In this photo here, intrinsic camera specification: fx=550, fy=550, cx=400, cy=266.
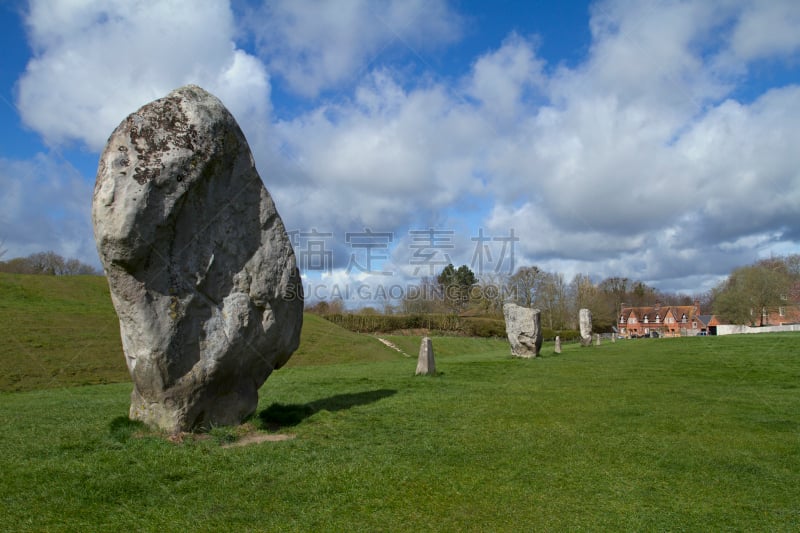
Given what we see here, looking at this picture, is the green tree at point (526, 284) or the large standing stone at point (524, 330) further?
the green tree at point (526, 284)

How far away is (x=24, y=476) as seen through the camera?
19.7ft

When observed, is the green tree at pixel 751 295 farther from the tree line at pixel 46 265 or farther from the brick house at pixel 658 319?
the tree line at pixel 46 265

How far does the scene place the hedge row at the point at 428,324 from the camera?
165ft

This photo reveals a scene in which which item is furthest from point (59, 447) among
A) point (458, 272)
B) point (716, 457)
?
point (458, 272)

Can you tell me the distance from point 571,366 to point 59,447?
17621mm

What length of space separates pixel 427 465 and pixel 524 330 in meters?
20.7

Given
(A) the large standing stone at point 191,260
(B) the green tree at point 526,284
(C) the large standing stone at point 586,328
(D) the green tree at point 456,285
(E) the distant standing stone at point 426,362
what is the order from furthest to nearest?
(D) the green tree at point 456,285 → (B) the green tree at point 526,284 → (C) the large standing stone at point 586,328 → (E) the distant standing stone at point 426,362 → (A) the large standing stone at point 191,260

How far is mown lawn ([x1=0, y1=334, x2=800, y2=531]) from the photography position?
5125 millimetres

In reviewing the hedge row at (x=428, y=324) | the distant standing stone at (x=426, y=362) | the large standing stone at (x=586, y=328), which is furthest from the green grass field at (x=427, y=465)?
the hedge row at (x=428, y=324)

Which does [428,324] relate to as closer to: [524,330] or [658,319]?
[524,330]

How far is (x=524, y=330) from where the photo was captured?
2670 centimetres

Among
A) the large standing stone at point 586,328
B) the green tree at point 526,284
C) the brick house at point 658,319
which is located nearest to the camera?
the large standing stone at point 586,328

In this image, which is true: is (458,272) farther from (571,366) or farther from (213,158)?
(213,158)

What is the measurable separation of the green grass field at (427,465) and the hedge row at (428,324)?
37141 millimetres
